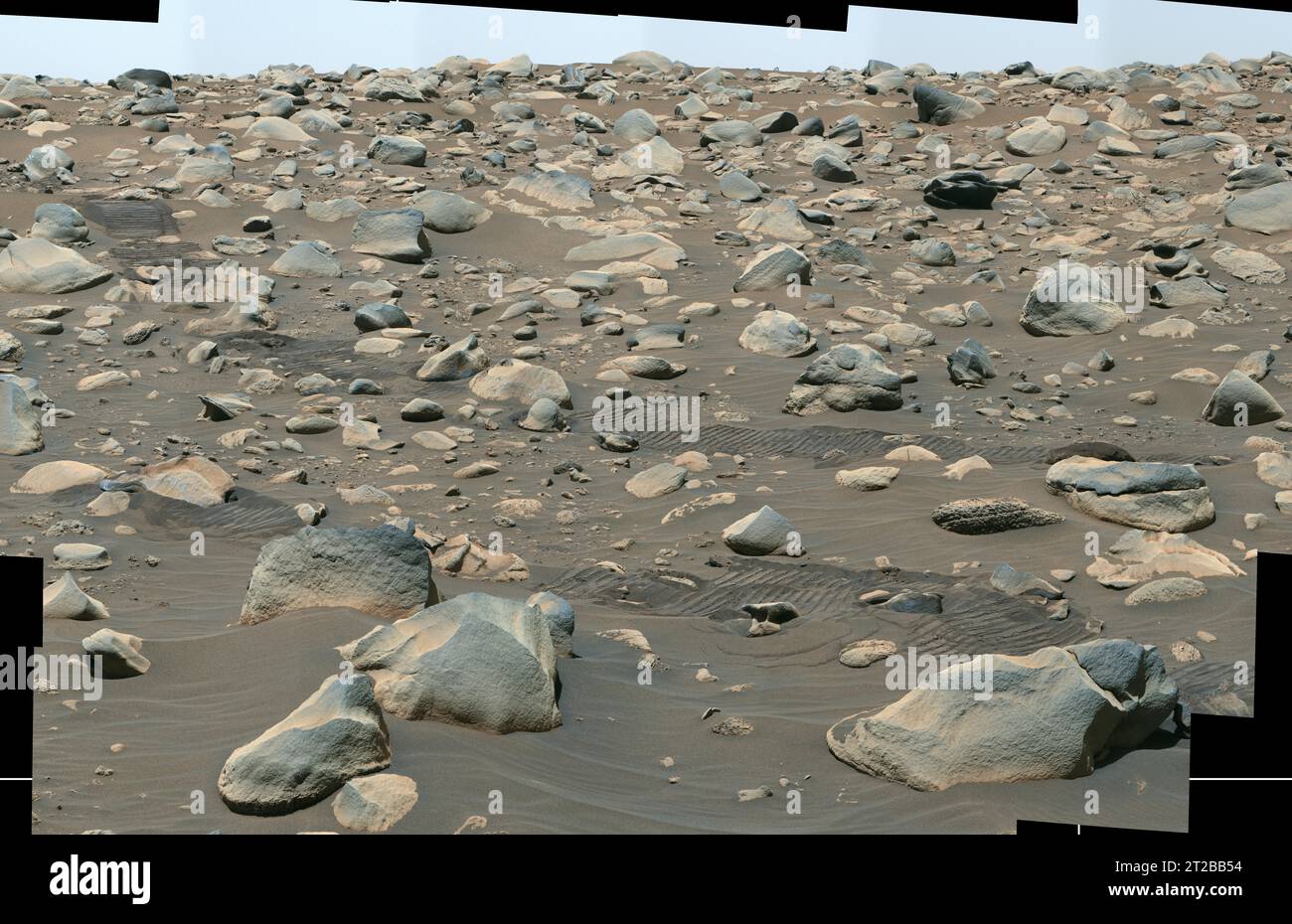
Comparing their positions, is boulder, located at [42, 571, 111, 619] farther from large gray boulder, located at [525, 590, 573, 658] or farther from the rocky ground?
large gray boulder, located at [525, 590, 573, 658]

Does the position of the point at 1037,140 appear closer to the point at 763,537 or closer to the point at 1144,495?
the point at 1144,495

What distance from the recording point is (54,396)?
24.7 feet

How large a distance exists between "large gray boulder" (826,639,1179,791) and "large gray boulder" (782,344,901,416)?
132 inches

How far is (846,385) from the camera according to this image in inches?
293

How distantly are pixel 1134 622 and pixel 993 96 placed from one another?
35.5 feet

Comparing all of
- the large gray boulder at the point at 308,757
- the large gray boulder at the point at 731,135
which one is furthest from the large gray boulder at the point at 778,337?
the large gray boulder at the point at 731,135

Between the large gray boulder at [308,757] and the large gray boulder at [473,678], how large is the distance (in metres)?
0.25

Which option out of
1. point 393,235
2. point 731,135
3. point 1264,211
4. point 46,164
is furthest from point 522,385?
point 731,135

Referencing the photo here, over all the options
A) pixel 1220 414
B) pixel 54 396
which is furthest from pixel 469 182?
pixel 1220 414

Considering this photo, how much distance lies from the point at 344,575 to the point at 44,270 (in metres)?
5.57

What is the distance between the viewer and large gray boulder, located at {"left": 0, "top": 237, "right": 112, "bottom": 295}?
9078 mm

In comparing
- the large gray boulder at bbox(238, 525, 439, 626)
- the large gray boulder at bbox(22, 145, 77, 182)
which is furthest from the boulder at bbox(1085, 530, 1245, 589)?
A: the large gray boulder at bbox(22, 145, 77, 182)

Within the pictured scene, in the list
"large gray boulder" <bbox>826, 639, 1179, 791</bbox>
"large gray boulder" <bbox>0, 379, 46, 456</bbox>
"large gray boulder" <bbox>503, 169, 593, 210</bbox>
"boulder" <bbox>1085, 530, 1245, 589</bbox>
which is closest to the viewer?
"large gray boulder" <bbox>826, 639, 1179, 791</bbox>

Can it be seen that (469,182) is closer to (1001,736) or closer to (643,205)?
(643,205)
